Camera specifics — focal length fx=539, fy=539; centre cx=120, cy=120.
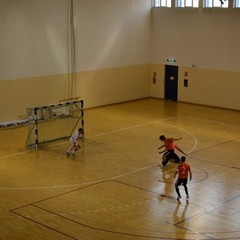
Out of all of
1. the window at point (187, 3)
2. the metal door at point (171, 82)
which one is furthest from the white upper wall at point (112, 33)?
the window at point (187, 3)

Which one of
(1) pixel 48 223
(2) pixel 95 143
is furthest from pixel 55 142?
(1) pixel 48 223

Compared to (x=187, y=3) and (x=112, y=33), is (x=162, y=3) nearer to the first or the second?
(x=187, y=3)

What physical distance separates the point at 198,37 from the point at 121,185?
14703 millimetres

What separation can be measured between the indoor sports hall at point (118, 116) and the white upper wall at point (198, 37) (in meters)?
0.06

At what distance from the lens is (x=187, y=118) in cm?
2645

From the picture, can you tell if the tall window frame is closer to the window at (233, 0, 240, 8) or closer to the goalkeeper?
the window at (233, 0, 240, 8)

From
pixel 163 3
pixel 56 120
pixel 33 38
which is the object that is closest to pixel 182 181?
pixel 56 120

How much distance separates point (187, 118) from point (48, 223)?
14.0m

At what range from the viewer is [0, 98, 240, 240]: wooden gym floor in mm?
13438

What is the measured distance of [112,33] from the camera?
29031 millimetres

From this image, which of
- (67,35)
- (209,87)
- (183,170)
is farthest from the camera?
(209,87)

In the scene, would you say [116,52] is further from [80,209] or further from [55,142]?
[80,209]

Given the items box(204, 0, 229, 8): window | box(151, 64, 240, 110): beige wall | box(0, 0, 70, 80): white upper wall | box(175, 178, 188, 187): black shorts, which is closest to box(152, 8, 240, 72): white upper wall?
box(204, 0, 229, 8): window

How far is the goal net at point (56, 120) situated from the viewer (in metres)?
21.6
